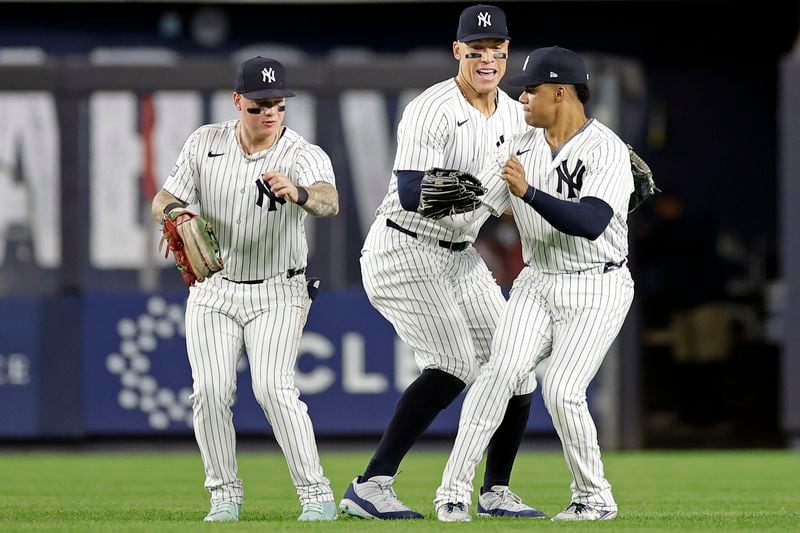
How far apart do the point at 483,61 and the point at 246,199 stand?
1203mm

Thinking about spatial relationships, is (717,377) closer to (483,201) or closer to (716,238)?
(716,238)

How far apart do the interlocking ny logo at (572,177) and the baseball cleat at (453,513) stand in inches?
54.2

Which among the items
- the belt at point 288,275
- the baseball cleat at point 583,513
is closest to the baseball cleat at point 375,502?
the baseball cleat at point 583,513

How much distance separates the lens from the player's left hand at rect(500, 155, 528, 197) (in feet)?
22.3

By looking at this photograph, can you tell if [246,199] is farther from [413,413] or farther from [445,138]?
[413,413]

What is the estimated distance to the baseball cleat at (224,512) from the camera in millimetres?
7359

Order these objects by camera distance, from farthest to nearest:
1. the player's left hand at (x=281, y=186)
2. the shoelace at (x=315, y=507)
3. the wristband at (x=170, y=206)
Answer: the wristband at (x=170, y=206) → the shoelace at (x=315, y=507) → the player's left hand at (x=281, y=186)

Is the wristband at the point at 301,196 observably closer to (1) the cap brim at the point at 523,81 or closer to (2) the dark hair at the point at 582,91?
(1) the cap brim at the point at 523,81

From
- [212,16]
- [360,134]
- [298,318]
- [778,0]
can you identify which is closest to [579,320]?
[298,318]

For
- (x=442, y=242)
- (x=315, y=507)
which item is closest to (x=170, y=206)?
(x=442, y=242)

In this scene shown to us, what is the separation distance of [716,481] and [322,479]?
3.83 meters

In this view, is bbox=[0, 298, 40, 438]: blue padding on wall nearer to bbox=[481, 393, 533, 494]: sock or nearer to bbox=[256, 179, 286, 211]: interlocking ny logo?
bbox=[256, 179, 286, 211]: interlocking ny logo

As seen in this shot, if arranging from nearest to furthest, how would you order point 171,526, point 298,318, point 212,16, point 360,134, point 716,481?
point 171,526
point 298,318
point 716,481
point 360,134
point 212,16

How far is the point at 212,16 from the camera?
17703mm
